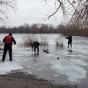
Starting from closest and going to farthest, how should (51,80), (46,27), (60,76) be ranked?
(51,80) < (60,76) < (46,27)

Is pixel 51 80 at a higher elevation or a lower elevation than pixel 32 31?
lower

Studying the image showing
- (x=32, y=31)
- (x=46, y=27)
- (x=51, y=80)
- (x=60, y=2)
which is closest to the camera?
(x=60, y=2)

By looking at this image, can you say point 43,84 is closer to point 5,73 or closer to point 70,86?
point 70,86

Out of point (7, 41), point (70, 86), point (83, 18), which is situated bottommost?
point (70, 86)

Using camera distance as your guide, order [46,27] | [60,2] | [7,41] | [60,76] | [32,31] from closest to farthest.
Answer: [60,2], [60,76], [7,41], [32,31], [46,27]

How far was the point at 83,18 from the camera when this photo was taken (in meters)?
6.36

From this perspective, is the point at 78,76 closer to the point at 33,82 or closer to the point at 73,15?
the point at 33,82

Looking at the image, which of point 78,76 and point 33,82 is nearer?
point 33,82

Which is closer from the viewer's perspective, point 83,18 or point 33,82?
point 83,18

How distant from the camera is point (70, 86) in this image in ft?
22.2

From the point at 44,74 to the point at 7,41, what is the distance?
13.0ft

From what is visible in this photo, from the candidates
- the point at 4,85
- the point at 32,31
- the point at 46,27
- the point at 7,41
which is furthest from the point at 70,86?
the point at 46,27

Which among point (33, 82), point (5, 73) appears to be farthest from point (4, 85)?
point (5, 73)

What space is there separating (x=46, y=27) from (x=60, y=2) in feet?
314
